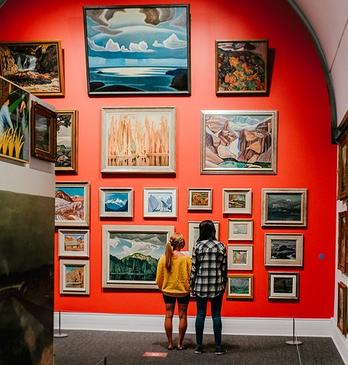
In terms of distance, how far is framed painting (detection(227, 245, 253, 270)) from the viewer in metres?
11.8

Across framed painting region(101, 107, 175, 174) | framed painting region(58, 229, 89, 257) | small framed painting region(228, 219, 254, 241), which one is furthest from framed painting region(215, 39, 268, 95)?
framed painting region(58, 229, 89, 257)

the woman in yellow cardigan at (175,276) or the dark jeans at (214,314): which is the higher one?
the woman in yellow cardigan at (175,276)

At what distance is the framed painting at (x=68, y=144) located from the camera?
12188mm

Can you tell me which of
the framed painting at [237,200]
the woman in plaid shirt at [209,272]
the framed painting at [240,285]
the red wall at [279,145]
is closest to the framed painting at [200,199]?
the red wall at [279,145]

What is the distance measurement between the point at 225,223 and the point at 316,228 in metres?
1.69

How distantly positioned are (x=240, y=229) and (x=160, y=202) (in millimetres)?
1589

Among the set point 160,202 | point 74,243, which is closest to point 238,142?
point 160,202

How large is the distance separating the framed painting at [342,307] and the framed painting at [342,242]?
29 centimetres

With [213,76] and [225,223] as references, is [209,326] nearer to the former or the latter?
[225,223]

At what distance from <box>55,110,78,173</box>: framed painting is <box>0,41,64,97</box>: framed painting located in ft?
1.67

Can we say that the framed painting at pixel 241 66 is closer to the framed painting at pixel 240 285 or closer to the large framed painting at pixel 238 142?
the large framed painting at pixel 238 142

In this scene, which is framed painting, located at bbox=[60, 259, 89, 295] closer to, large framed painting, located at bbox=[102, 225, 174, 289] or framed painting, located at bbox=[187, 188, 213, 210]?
large framed painting, located at bbox=[102, 225, 174, 289]

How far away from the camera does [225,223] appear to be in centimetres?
1190

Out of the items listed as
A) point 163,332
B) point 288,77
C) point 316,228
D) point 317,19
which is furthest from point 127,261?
point 317,19
